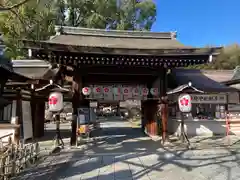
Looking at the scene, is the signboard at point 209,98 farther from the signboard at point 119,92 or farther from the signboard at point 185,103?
the signboard at point 185,103

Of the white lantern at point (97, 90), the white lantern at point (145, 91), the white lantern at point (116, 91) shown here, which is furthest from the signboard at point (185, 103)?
the white lantern at point (97, 90)

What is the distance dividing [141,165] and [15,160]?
11.4 feet

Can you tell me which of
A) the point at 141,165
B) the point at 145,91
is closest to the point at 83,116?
the point at 145,91

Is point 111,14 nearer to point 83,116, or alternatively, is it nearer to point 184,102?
point 83,116

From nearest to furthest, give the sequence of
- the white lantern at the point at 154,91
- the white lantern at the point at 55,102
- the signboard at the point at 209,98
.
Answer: the white lantern at the point at 55,102
the white lantern at the point at 154,91
the signboard at the point at 209,98

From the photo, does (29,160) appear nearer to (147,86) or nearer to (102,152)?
(102,152)

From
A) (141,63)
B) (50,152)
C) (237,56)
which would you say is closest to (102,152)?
(50,152)

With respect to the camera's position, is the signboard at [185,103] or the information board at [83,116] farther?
the information board at [83,116]

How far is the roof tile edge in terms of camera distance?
11.8 meters

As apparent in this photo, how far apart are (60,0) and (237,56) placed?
100 ft

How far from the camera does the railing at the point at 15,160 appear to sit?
5.31 m

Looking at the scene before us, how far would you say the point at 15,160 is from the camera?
19.0 feet

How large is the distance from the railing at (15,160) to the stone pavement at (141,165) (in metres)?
0.28

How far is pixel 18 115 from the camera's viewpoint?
963 centimetres
